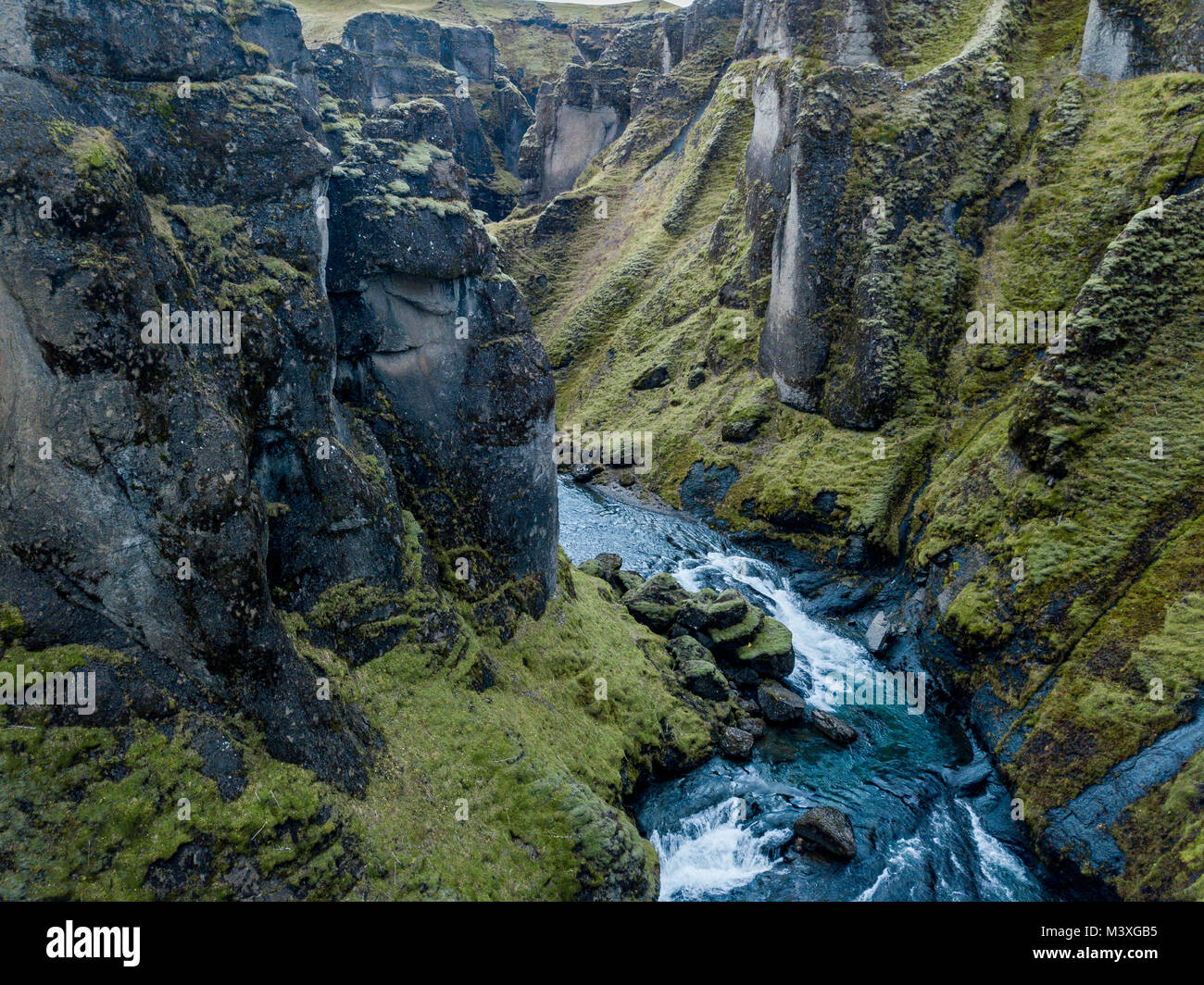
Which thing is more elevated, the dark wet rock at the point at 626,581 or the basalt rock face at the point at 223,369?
the basalt rock face at the point at 223,369

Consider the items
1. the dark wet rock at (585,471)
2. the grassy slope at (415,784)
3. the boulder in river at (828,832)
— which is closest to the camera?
the grassy slope at (415,784)

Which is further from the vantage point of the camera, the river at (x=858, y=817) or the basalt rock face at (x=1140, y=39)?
the basalt rock face at (x=1140, y=39)

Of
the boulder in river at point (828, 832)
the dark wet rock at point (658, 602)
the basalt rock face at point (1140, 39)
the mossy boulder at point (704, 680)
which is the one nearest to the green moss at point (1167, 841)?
the boulder in river at point (828, 832)

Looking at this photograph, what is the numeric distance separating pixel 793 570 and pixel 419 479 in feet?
72.7

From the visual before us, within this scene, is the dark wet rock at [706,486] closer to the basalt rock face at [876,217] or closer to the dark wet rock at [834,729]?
the basalt rock face at [876,217]

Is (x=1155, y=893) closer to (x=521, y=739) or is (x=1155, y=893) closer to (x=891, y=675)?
(x=891, y=675)

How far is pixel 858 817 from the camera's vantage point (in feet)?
71.1

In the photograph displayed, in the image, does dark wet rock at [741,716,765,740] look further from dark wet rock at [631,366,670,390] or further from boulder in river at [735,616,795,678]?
dark wet rock at [631,366,670,390]

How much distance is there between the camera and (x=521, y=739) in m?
18.8

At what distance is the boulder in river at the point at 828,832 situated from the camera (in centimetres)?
1992

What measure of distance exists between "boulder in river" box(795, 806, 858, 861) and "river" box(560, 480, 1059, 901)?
32 cm

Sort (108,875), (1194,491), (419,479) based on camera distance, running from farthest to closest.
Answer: (1194,491) → (419,479) → (108,875)

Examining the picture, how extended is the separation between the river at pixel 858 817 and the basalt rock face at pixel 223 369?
8626 mm
